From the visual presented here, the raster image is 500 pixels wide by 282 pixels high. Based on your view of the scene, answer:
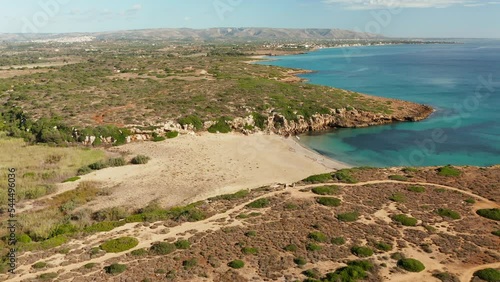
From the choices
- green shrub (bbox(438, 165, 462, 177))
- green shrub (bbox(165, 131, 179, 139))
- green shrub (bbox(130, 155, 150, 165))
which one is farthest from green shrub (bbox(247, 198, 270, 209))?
green shrub (bbox(165, 131, 179, 139))

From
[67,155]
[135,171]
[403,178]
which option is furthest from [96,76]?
[403,178]

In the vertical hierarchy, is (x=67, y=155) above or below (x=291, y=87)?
below

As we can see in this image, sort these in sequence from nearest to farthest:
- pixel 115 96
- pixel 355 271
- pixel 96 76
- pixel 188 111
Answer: pixel 355 271
pixel 188 111
pixel 115 96
pixel 96 76

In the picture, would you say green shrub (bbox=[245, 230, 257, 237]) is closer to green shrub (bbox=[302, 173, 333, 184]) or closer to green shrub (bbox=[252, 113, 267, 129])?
green shrub (bbox=[302, 173, 333, 184])

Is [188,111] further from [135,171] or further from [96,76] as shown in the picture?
[96,76]

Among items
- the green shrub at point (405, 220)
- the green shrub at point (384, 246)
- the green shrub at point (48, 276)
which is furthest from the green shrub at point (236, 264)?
the green shrub at point (405, 220)
